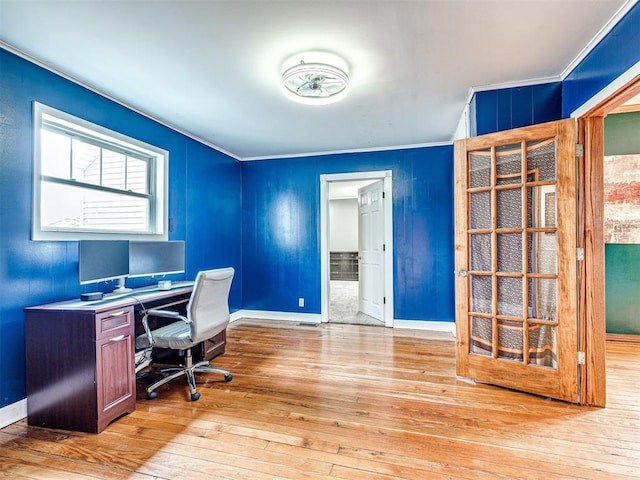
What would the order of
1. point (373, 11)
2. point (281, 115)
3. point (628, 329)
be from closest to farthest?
point (373, 11), point (281, 115), point (628, 329)

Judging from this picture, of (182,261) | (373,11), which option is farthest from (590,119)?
(182,261)

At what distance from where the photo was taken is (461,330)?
2.70 meters

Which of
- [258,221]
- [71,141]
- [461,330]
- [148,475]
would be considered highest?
[71,141]

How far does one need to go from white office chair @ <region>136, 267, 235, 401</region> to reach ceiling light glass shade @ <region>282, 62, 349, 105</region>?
1.57 metres

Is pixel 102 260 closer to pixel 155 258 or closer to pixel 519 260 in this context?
pixel 155 258

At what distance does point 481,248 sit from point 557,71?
150cm

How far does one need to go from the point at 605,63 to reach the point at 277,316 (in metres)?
4.49

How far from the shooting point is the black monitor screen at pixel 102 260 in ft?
7.79

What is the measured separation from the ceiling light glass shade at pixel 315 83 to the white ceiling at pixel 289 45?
112 millimetres

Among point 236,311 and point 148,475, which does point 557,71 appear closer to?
point 148,475

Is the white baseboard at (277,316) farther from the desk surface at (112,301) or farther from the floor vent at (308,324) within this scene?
the desk surface at (112,301)

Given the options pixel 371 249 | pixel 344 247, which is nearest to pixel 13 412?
pixel 371 249

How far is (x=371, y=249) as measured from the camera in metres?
4.91

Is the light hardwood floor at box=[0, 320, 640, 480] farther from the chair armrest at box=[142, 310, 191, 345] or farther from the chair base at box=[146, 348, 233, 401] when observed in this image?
the chair armrest at box=[142, 310, 191, 345]
